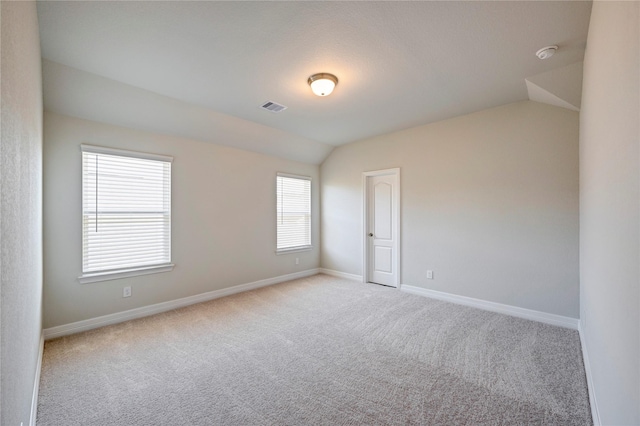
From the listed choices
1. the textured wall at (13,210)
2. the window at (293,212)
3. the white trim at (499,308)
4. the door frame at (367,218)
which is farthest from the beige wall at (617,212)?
the window at (293,212)

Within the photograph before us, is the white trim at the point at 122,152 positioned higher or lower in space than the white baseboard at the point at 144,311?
higher

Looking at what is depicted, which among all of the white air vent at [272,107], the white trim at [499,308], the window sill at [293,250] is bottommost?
the white trim at [499,308]

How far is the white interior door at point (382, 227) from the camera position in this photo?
15.9ft

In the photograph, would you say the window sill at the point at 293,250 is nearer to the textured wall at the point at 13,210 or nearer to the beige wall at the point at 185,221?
the beige wall at the point at 185,221

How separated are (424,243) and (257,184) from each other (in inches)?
123

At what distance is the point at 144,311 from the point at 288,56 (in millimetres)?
3632

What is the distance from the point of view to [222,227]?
441 cm

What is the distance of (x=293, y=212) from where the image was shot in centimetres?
559

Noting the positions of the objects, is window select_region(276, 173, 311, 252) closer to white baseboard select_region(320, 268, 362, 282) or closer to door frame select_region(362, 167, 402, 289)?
white baseboard select_region(320, 268, 362, 282)

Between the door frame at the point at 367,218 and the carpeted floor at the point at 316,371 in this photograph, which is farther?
the door frame at the point at 367,218

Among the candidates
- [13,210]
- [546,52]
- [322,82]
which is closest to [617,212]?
[546,52]

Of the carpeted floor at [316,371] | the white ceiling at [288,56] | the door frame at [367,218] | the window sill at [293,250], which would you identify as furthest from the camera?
the window sill at [293,250]

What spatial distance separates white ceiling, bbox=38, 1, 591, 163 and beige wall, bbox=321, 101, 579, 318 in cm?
53

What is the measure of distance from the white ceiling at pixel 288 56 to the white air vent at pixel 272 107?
0.11 m
